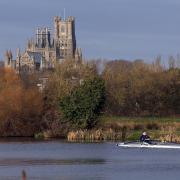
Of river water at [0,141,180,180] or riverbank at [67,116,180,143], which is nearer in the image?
river water at [0,141,180,180]

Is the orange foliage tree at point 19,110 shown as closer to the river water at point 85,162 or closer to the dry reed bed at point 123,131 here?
the dry reed bed at point 123,131

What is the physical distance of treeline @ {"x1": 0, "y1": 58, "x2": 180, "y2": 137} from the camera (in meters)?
85.5

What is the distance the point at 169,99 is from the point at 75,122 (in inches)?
1190

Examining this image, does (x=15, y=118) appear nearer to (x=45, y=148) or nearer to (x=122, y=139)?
(x=122, y=139)

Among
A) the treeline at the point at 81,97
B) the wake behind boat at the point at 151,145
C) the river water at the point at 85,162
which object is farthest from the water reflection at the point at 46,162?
the treeline at the point at 81,97

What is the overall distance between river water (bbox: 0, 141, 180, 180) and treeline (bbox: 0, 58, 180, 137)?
10727mm

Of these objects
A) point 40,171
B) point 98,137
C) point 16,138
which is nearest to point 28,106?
point 16,138

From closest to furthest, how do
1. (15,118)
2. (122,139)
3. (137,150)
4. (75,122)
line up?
(137,150) < (122,139) < (75,122) < (15,118)

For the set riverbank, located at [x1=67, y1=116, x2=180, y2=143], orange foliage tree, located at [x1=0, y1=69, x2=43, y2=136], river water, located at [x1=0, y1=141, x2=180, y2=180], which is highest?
orange foliage tree, located at [x1=0, y1=69, x2=43, y2=136]

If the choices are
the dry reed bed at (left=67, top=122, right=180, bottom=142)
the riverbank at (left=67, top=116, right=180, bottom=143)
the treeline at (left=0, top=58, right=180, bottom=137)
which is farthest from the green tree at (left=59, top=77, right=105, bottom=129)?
the dry reed bed at (left=67, top=122, right=180, bottom=142)

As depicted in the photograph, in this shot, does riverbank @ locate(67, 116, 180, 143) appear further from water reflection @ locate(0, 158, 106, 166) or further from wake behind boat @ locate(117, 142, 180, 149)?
water reflection @ locate(0, 158, 106, 166)

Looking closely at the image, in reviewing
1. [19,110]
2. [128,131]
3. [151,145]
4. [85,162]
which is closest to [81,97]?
[128,131]

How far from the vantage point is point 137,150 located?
221 ft

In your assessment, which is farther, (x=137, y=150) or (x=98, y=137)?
(x=98, y=137)
